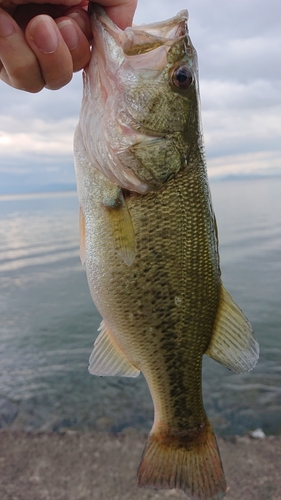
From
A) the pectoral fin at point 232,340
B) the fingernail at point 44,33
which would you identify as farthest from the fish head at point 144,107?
the pectoral fin at point 232,340

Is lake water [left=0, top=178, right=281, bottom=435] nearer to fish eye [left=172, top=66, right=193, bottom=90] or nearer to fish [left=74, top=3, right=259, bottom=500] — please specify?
fish [left=74, top=3, right=259, bottom=500]

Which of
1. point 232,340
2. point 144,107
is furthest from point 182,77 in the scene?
point 232,340

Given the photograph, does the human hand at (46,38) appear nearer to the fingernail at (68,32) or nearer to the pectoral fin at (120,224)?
the fingernail at (68,32)

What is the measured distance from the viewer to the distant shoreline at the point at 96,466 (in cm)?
367

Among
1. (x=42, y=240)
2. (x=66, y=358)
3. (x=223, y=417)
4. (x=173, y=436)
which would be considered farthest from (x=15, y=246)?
(x=173, y=436)

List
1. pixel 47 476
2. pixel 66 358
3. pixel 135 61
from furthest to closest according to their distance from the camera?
pixel 66 358 → pixel 47 476 → pixel 135 61

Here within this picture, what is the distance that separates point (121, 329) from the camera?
7.00ft

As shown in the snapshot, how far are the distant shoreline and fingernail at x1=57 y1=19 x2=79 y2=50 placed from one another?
12.2 feet

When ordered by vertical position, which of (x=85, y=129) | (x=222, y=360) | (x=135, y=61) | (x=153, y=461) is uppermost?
(x=135, y=61)

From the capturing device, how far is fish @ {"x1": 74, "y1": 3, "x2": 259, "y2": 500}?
193cm

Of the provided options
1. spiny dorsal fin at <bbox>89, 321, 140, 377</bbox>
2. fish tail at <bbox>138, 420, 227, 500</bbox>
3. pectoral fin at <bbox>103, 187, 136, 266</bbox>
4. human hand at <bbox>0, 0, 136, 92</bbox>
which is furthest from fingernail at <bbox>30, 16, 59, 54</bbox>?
fish tail at <bbox>138, 420, 227, 500</bbox>

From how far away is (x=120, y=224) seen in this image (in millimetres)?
1943

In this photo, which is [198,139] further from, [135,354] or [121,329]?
[135,354]

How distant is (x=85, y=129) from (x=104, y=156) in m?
0.19
